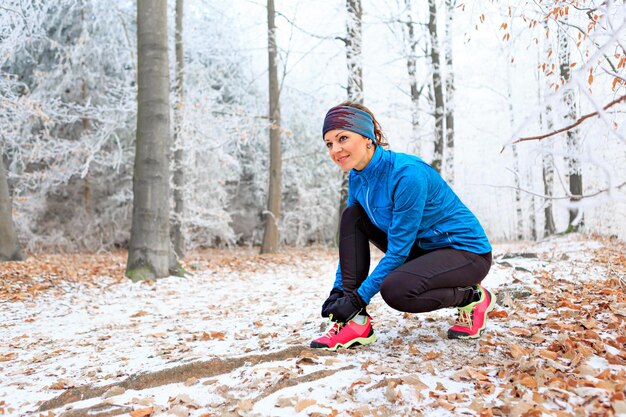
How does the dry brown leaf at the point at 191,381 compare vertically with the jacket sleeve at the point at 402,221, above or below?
below

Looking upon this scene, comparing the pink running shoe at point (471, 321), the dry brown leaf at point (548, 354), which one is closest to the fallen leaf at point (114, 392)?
the pink running shoe at point (471, 321)

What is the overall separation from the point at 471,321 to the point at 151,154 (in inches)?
195

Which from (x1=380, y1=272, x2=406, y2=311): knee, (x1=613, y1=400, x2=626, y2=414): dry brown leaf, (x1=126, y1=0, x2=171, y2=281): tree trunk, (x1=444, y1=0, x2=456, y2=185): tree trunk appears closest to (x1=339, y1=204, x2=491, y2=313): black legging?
(x1=380, y1=272, x2=406, y2=311): knee

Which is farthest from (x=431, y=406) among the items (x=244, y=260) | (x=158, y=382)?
Answer: (x=244, y=260)

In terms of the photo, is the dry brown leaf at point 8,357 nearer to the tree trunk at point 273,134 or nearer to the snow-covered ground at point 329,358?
the snow-covered ground at point 329,358

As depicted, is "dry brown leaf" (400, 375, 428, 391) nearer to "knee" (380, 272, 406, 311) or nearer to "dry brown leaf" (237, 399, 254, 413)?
"knee" (380, 272, 406, 311)

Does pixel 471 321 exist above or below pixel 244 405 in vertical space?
above

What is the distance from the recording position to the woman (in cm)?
245

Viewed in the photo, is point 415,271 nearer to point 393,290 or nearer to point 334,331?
point 393,290

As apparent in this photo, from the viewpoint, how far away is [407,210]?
2.41 metres

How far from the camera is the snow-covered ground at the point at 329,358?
1933 mm

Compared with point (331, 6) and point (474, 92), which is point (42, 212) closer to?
point (331, 6)

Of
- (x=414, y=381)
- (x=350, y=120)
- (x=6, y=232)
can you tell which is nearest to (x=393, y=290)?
(x=414, y=381)

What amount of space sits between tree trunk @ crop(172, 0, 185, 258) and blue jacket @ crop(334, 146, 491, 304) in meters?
7.63
